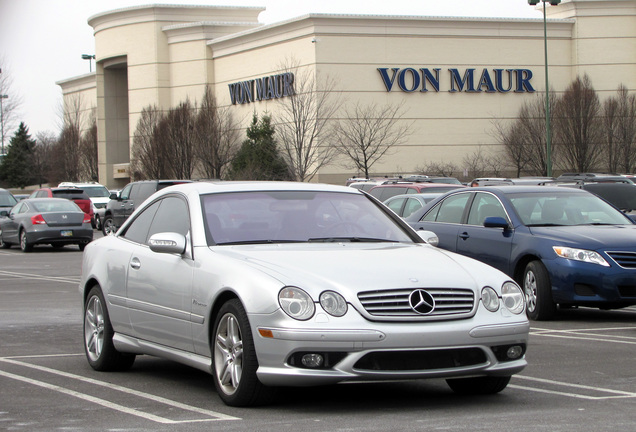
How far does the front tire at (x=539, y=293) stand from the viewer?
39.1ft

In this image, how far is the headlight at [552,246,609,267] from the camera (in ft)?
38.2

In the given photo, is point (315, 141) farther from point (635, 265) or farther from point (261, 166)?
point (635, 265)

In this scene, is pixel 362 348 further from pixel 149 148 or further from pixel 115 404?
pixel 149 148

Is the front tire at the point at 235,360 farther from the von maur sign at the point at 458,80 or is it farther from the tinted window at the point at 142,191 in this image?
the von maur sign at the point at 458,80

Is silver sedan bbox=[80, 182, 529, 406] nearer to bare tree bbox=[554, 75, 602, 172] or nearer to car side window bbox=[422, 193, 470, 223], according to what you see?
car side window bbox=[422, 193, 470, 223]

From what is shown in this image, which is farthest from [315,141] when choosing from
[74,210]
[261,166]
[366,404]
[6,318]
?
[366,404]

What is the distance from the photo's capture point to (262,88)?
67875 millimetres

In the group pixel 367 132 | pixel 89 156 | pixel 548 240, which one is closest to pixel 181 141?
pixel 367 132

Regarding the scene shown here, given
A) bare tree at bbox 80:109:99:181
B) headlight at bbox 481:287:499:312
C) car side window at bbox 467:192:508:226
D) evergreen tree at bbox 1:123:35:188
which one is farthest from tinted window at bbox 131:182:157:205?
evergreen tree at bbox 1:123:35:188

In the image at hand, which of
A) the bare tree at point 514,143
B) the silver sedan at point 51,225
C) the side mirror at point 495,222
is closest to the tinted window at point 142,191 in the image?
the silver sedan at point 51,225

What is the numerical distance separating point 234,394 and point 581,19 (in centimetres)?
6552

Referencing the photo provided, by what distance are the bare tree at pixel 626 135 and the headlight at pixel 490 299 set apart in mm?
59558

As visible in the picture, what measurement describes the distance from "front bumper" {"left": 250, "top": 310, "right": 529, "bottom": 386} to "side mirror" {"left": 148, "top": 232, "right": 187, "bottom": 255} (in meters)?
1.15

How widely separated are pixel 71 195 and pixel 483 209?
2803 cm
